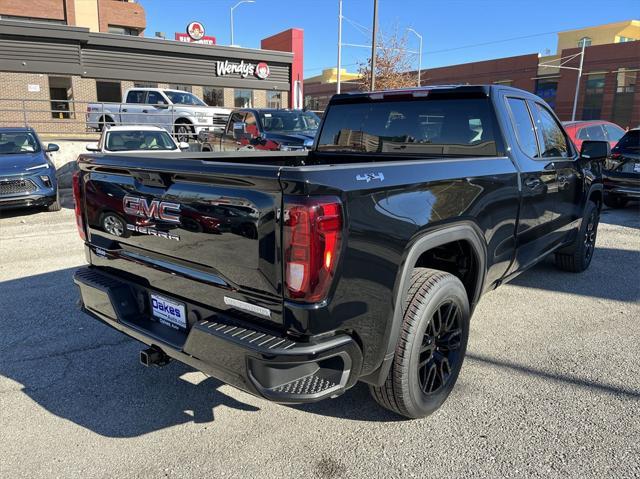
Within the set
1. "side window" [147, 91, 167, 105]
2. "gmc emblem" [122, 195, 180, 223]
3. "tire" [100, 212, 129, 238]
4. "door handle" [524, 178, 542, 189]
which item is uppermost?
"side window" [147, 91, 167, 105]

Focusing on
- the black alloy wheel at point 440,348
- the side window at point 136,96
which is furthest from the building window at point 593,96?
the black alloy wheel at point 440,348

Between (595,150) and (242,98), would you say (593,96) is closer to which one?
(242,98)

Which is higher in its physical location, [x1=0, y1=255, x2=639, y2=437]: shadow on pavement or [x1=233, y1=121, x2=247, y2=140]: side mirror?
[x1=233, y1=121, x2=247, y2=140]: side mirror

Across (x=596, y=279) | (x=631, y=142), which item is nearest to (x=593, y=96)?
(x=631, y=142)

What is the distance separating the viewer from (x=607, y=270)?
6.08 metres

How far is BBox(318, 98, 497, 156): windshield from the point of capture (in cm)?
365

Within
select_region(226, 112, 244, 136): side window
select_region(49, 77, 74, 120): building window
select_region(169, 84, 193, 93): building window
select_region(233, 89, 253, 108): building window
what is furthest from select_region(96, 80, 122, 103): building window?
select_region(226, 112, 244, 136): side window

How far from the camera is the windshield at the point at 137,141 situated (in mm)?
11062

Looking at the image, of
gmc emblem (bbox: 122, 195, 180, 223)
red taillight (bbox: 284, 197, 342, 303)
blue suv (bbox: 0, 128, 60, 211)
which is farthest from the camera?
blue suv (bbox: 0, 128, 60, 211)

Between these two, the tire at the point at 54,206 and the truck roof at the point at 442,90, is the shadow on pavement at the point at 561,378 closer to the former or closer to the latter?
the truck roof at the point at 442,90

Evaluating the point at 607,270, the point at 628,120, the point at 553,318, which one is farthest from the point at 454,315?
the point at 628,120

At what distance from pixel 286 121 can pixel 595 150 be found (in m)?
8.28

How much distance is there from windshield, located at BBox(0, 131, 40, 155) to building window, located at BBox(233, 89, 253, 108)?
21.7 meters

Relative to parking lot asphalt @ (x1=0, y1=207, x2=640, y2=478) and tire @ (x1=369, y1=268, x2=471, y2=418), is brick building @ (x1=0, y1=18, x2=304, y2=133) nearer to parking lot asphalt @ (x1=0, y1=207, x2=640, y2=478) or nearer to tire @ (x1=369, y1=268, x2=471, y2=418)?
parking lot asphalt @ (x1=0, y1=207, x2=640, y2=478)
